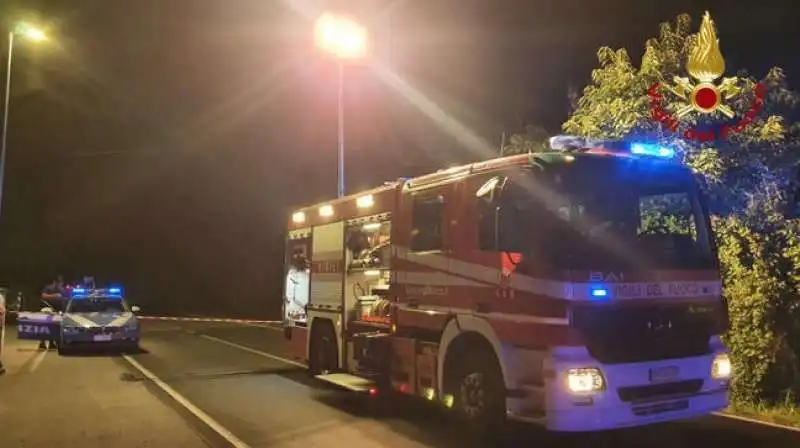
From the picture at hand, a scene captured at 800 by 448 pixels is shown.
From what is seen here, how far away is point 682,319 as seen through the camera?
6863mm

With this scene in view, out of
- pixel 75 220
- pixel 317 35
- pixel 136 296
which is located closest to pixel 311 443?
pixel 317 35

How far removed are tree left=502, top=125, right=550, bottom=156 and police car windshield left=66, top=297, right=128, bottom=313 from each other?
998cm

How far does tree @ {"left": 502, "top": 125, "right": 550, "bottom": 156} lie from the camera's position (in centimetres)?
1366

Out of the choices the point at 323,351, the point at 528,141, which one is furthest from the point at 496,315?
the point at 528,141

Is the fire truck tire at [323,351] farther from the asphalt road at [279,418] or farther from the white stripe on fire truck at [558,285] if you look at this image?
the white stripe on fire truck at [558,285]

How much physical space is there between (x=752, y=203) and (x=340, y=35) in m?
8.85

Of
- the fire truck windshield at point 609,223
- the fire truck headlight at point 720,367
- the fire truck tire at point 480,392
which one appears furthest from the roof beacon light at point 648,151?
the fire truck tire at point 480,392

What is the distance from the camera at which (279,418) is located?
930 centimetres

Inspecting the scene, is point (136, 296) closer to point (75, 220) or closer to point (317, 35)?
point (75, 220)

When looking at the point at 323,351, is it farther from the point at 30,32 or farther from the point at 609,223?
the point at 30,32

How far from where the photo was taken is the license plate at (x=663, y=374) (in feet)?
21.6

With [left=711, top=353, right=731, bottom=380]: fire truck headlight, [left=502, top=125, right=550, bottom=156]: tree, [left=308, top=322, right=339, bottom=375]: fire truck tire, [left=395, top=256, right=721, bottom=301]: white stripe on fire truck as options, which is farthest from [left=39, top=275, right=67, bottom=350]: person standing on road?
[left=711, top=353, right=731, bottom=380]: fire truck headlight

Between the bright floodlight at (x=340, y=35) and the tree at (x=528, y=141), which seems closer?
the tree at (x=528, y=141)

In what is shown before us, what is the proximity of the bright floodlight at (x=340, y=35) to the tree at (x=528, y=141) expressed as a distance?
3.85 metres
